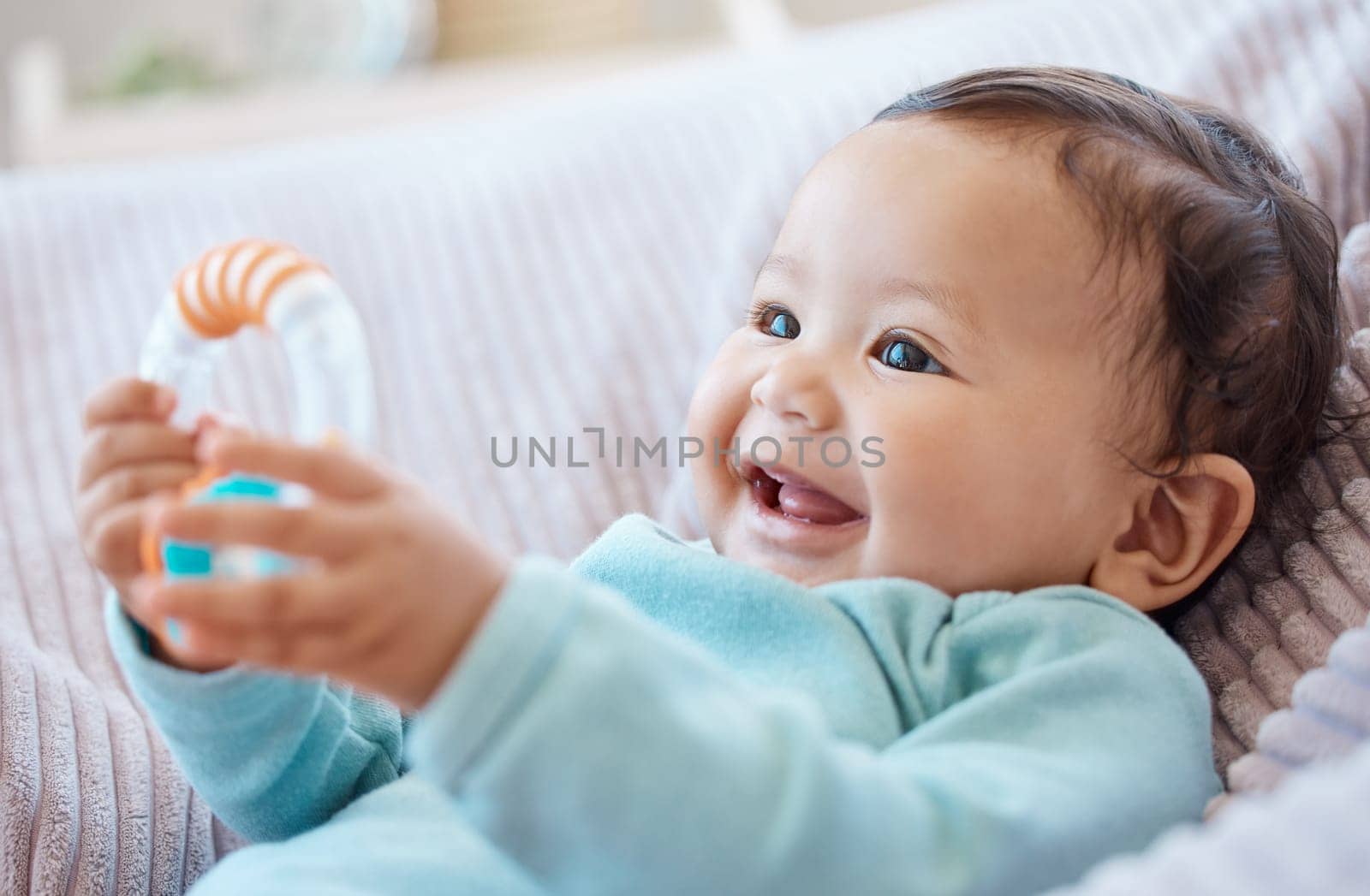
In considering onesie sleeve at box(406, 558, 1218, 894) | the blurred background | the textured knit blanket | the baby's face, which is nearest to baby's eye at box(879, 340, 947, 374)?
the baby's face

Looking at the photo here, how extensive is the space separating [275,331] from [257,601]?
0.66 feet

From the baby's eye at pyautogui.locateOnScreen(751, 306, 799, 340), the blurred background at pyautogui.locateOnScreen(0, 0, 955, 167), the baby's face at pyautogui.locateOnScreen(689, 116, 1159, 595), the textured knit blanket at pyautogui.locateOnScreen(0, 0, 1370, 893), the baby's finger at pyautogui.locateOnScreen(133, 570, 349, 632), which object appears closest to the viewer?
the baby's finger at pyautogui.locateOnScreen(133, 570, 349, 632)

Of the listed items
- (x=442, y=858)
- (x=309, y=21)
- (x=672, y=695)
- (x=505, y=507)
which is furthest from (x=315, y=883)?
(x=309, y=21)

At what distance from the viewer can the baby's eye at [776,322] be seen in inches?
31.7

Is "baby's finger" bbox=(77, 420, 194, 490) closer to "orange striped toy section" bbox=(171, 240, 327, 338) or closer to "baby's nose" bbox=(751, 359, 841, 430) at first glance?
"orange striped toy section" bbox=(171, 240, 327, 338)

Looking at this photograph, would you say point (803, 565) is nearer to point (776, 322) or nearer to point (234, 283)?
point (776, 322)

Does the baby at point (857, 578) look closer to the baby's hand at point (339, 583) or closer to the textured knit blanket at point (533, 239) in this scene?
the baby's hand at point (339, 583)

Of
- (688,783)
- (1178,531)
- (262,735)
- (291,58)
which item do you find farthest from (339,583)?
(291,58)

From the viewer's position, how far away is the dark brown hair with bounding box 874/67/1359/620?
73 cm

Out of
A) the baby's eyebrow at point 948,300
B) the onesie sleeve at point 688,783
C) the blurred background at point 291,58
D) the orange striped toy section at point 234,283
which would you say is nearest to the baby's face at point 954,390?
the baby's eyebrow at point 948,300

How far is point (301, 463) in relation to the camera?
459 mm

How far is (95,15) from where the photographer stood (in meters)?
2.95

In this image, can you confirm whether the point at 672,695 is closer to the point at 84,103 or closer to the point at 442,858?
the point at 442,858

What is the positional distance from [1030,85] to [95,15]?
2.77 meters
